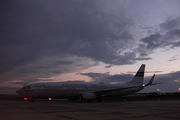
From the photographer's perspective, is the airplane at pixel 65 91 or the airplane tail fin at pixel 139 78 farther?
the airplane tail fin at pixel 139 78

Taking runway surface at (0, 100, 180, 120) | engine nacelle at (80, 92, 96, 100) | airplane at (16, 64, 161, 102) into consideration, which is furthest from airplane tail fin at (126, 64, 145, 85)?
runway surface at (0, 100, 180, 120)

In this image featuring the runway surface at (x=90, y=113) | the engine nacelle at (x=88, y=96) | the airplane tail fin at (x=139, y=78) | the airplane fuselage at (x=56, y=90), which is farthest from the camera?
the airplane tail fin at (x=139, y=78)

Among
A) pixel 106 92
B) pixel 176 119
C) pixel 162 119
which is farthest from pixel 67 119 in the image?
pixel 106 92

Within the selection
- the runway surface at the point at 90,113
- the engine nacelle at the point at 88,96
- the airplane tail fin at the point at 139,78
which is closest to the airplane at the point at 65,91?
the engine nacelle at the point at 88,96

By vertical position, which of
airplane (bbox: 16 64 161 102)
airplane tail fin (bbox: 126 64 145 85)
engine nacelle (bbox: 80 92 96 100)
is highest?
airplane tail fin (bbox: 126 64 145 85)

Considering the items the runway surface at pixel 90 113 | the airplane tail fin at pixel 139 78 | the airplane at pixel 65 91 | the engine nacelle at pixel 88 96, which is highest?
the airplane tail fin at pixel 139 78

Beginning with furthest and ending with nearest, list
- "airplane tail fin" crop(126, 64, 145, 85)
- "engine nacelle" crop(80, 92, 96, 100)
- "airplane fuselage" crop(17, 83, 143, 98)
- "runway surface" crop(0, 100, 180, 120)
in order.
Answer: "airplane tail fin" crop(126, 64, 145, 85)
"engine nacelle" crop(80, 92, 96, 100)
"airplane fuselage" crop(17, 83, 143, 98)
"runway surface" crop(0, 100, 180, 120)

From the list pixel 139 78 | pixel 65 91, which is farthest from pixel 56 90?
pixel 139 78

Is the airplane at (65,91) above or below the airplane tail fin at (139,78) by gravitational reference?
below

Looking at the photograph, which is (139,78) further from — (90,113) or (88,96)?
(90,113)

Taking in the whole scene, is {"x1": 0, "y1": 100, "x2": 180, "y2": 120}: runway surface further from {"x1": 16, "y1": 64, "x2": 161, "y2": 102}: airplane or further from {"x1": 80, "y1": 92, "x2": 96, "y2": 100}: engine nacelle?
{"x1": 80, "y1": 92, "x2": 96, "y2": 100}: engine nacelle

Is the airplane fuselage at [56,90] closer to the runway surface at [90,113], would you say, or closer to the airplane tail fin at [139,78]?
the airplane tail fin at [139,78]

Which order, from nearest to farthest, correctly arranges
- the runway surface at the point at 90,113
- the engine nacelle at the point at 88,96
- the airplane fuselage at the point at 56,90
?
the runway surface at the point at 90,113 → the airplane fuselage at the point at 56,90 → the engine nacelle at the point at 88,96

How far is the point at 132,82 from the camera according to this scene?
37.1 metres
